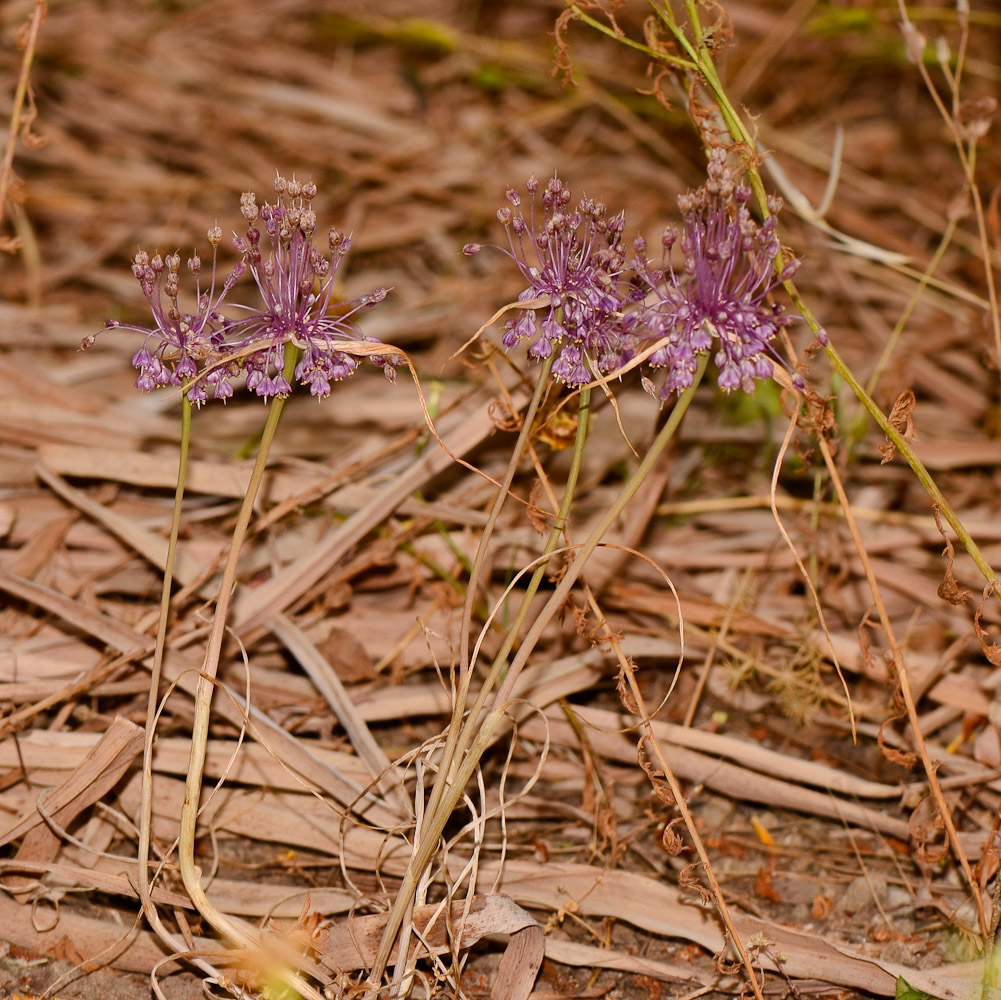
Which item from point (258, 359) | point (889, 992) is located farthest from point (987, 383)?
point (258, 359)

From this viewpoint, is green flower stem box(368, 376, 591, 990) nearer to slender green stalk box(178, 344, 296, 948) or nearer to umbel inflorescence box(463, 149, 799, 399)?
umbel inflorescence box(463, 149, 799, 399)

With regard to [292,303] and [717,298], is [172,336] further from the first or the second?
[717,298]

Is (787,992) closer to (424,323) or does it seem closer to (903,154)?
(424,323)

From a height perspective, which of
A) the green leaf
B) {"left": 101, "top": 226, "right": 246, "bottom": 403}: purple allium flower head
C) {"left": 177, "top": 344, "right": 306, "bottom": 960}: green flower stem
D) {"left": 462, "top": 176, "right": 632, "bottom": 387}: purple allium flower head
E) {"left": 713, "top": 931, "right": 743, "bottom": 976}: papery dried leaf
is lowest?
{"left": 713, "top": 931, "right": 743, "bottom": 976}: papery dried leaf

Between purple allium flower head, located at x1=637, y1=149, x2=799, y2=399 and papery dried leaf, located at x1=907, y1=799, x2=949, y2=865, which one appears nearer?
purple allium flower head, located at x1=637, y1=149, x2=799, y2=399

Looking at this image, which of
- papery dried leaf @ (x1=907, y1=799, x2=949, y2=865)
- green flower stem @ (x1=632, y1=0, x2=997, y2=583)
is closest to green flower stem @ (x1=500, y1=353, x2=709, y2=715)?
green flower stem @ (x1=632, y1=0, x2=997, y2=583)

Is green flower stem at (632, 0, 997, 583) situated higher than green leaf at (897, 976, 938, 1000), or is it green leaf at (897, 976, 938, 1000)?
green flower stem at (632, 0, 997, 583)

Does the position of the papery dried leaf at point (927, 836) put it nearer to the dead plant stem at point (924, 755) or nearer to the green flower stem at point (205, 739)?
the dead plant stem at point (924, 755)

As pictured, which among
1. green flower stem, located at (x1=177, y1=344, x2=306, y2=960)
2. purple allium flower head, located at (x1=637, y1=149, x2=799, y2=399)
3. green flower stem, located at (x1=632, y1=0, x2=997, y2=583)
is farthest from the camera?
green flower stem, located at (x1=632, y1=0, x2=997, y2=583)
